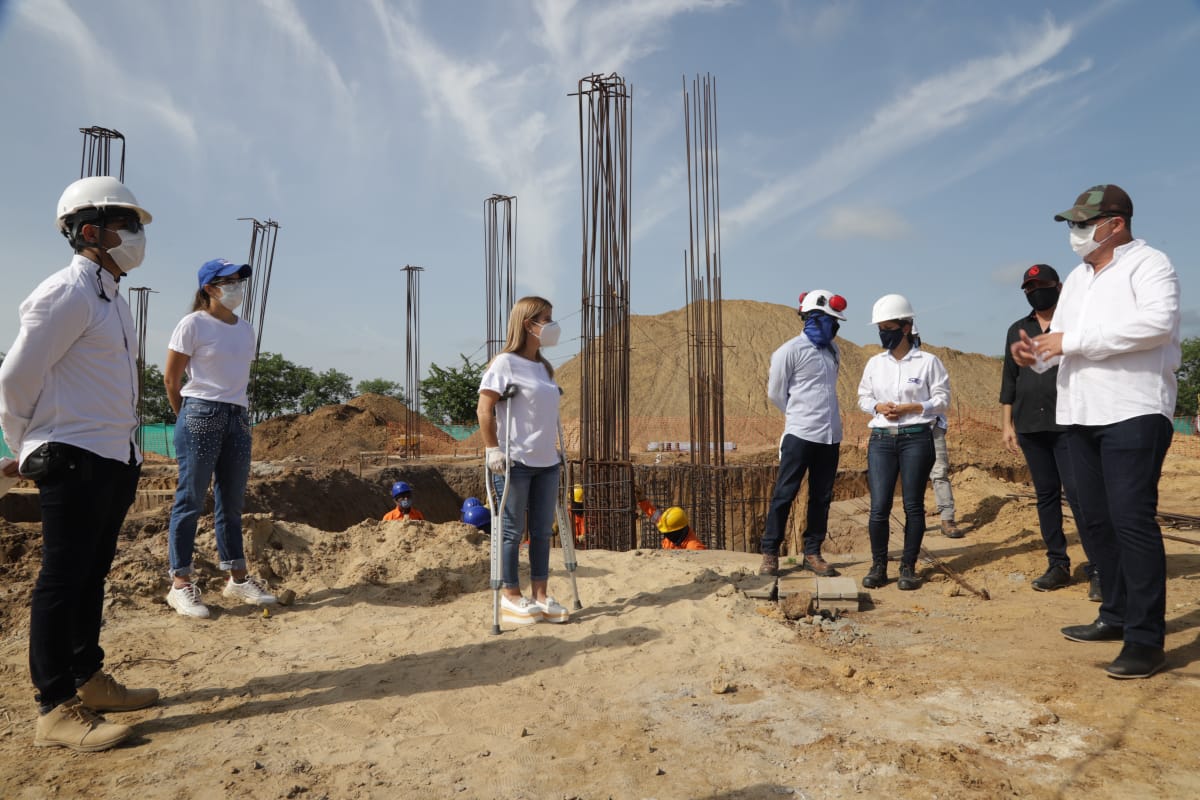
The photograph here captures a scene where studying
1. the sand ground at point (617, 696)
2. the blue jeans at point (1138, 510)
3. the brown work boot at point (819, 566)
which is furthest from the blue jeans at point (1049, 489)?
the blue jeans at point (1138, 510)

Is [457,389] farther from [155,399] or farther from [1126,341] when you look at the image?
[1126,341]

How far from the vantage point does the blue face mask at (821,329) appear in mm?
4465

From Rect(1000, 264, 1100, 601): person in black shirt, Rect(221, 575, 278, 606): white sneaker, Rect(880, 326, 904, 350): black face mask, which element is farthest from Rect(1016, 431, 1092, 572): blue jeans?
Rect(221, 575, 278, 606): white sneaker

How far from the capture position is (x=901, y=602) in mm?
3965

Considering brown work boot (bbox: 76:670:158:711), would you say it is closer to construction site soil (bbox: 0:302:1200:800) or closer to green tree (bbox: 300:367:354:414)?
construction site soil (bbox: 0:302:1200:800)

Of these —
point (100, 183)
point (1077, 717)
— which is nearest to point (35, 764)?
point (100, 183)

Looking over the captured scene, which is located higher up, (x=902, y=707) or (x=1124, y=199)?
(x=1124, y=199)

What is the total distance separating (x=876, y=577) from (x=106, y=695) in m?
3.70

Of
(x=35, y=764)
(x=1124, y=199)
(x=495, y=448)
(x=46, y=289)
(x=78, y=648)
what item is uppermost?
(x=1124, y=199)

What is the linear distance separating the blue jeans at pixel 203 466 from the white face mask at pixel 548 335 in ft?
5.25

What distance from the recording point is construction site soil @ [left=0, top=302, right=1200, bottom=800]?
202 cm

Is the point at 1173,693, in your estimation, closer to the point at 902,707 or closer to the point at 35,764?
the point at 902,707

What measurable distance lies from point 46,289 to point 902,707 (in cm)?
295

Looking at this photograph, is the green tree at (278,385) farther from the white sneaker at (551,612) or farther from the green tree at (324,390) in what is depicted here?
the white sneaker at (551,612)
